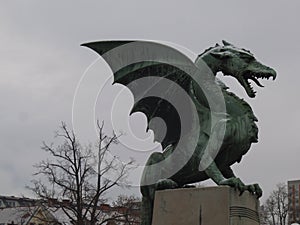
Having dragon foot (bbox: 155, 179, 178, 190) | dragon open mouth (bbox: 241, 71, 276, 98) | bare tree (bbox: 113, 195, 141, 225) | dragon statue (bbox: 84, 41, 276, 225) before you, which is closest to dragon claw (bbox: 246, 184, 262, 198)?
dragon statue (bbox: 84, 41, 276, 225)

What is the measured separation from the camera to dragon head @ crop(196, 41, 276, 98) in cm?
680

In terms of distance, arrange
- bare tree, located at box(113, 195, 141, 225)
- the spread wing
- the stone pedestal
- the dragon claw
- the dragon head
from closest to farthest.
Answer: the stone pedestal → the dragon claw → the dragon head → the spread wing → bare tree, located at box(113, 195, 141, 225)

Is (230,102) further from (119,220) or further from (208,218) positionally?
(119,220)

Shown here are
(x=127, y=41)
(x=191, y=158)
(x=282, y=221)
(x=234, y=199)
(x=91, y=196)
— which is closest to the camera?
(x=234, y=199)

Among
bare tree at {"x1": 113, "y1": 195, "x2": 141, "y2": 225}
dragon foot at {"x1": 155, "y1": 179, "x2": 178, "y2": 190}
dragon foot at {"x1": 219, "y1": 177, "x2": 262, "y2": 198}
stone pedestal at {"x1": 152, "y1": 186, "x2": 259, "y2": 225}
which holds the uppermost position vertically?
bare tree at {"x1": 113, "y1": 195, "x2": 141, "y2": 225}

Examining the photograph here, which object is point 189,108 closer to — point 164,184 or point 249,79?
point 249,79

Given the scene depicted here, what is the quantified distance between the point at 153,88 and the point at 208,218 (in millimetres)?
2079

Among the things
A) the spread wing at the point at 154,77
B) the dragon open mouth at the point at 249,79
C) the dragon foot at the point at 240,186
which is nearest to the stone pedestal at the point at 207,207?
the dragon foot at the point at 240,186

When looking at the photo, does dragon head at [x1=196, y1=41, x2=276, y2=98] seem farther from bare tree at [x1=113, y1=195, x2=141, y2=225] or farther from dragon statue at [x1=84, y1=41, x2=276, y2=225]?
bare tree at [x1=113, y1=195, x2=141, y2=225]

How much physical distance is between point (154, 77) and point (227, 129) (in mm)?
1378

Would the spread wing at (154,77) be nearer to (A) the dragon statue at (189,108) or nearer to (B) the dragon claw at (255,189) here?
(A) the dragon statue at (189,108)

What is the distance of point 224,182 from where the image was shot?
627 centimetres

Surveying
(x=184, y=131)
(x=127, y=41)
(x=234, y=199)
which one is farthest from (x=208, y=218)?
(x=127, y=41)

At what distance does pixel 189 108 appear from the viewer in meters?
7.16
